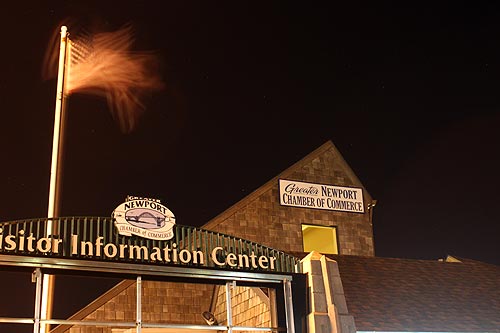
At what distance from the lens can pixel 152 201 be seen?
47.3 feet

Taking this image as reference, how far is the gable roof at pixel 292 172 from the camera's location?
23156mm

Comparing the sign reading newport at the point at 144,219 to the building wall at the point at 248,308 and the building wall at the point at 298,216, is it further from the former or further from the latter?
the building wall at the point at 298,216

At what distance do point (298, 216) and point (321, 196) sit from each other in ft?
4.42

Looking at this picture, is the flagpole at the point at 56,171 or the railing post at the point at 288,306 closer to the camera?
the flagpole at the point at 56,171

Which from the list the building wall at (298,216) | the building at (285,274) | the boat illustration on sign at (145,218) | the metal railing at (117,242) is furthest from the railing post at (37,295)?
the building wall at (298,216)

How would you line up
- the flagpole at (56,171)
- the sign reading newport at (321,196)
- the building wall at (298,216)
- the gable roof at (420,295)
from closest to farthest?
1. the flagpole at (56,171)
2. the gable roof at (420,295)
3. the building wall at (298,216)
4. the sign reading newport at (321,196)

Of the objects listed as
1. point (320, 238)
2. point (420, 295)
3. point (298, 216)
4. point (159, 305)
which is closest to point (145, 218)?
point (159, 305)

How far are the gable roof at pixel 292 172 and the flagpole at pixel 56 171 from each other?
735 centimetres

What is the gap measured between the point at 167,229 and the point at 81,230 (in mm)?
1764

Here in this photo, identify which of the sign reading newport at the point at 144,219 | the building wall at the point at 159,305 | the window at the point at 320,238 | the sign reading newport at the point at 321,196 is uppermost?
the sign reading newport at the point at 321,196

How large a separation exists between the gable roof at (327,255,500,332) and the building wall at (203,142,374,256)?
3.28m

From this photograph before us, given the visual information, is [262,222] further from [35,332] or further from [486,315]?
[35,332]

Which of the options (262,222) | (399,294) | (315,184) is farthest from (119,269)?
(315,184)

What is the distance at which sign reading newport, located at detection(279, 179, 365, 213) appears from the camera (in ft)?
80.3
